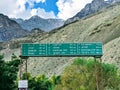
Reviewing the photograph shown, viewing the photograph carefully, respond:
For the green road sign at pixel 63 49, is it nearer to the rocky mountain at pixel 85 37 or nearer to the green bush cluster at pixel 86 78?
the green bush cluster at pixel 86 78

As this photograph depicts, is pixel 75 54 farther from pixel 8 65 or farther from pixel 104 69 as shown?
pixel 104 69

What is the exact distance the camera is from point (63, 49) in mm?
46000

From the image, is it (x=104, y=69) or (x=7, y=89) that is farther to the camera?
(x=104, y=69)

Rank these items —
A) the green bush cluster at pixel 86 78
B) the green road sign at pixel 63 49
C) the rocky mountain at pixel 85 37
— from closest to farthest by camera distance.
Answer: the green road sign at pixel 63 49, the green bush cluster at pixel 86 78, the rocky mountain at pixel 85 37

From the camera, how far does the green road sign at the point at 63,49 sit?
45.8 metres

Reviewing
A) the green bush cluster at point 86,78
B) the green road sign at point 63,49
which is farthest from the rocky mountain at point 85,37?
the green road sign at point 63,49

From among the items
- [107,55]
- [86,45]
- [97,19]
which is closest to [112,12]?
[97,19]

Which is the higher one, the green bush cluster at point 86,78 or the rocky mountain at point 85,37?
the rocky mountain at point 85,37

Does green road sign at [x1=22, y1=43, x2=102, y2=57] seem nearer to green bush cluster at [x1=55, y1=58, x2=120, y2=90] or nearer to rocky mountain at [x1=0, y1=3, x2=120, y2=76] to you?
green bush cluster at [x1=55, y1=58, x2=120, y2=90]

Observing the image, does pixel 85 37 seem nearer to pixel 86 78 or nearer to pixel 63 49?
pixel 86 78

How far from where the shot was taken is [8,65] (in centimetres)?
4341

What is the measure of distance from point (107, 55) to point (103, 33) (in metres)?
50.8

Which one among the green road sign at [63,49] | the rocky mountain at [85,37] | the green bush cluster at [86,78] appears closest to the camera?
the green road sign at [63,49]

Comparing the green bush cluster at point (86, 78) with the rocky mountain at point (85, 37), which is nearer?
the green bush cluster at point (86, 78)
